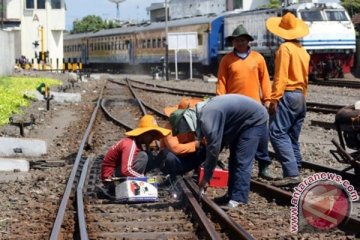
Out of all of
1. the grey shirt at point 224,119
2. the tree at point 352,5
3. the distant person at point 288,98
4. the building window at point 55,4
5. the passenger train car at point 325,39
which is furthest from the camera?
the building window at point 55,4

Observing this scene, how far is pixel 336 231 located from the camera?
21.4 ft

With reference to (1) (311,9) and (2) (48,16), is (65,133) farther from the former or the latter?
(2) (48,16)

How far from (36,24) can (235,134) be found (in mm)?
53860

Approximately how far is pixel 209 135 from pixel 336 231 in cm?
145

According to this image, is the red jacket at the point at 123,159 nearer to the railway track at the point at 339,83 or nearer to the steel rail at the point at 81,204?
the steel rail at the point at 81,204

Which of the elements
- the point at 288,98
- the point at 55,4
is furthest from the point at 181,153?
the point at 55,4

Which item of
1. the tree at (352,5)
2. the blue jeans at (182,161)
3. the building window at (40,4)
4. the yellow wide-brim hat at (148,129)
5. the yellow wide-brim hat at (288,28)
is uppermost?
the building window at (40,4)

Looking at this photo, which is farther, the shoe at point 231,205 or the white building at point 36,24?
the white building at point 36,24

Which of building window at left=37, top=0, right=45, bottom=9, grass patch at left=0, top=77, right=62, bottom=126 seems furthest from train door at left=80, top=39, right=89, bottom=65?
grass patch at left=0, top=77, right=62, bottom=126

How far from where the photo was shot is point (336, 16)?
32.7 metres

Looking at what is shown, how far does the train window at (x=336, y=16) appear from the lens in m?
32.4

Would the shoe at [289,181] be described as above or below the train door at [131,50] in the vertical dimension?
below

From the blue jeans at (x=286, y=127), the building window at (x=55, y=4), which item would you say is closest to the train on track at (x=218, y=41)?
the building window at (x=55, y=4)

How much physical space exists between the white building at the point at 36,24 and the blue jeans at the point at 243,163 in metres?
52.1
